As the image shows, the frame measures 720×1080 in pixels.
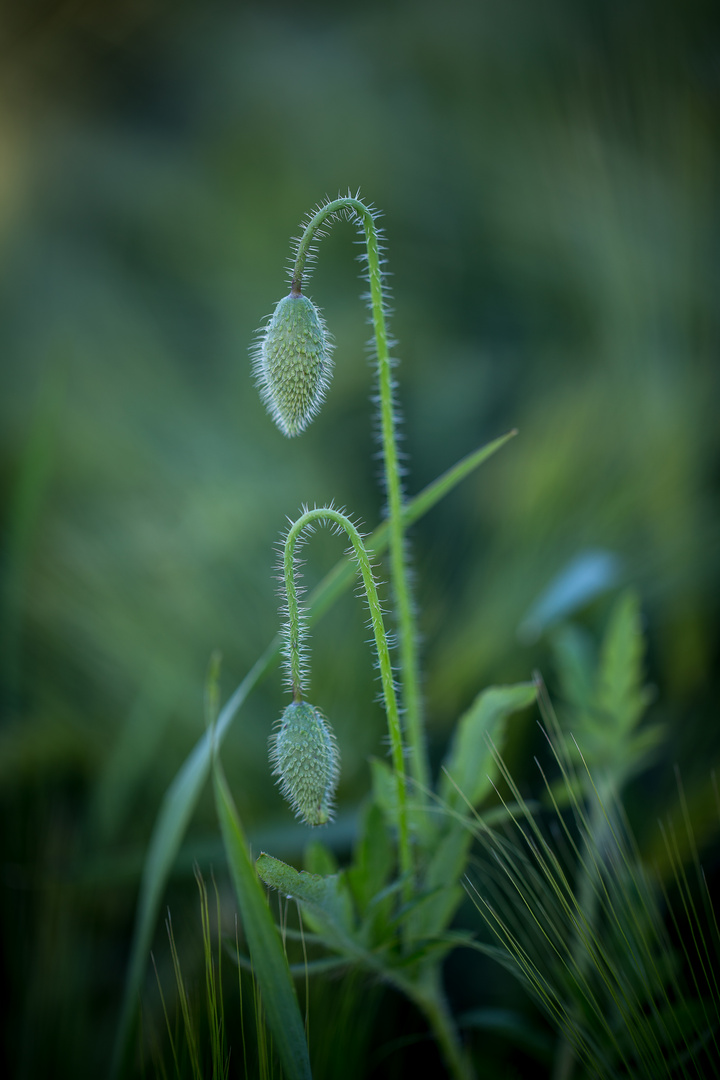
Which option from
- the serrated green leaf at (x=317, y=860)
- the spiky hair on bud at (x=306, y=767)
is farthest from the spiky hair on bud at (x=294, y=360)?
the serrated green leaf at (x=317, y=860)

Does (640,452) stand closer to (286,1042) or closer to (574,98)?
(574,98)

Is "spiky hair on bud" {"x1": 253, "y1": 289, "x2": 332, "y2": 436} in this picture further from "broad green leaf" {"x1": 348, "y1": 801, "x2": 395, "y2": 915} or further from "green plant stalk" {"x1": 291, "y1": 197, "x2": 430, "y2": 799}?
"broad green leaf" {"x1": 348, "y1": 801, "x2": 395, "y2": 915}

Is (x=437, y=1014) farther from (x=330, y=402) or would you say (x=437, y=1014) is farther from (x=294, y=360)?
(x=330, y=402)

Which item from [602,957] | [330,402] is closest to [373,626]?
[602,957]

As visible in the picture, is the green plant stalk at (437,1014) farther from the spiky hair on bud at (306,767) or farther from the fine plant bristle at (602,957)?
the spiky hair on bud at (306,767)

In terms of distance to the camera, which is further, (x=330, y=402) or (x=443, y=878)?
(x=330, y=402)

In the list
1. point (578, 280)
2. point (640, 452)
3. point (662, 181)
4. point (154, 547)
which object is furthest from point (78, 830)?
point (662, 181)
